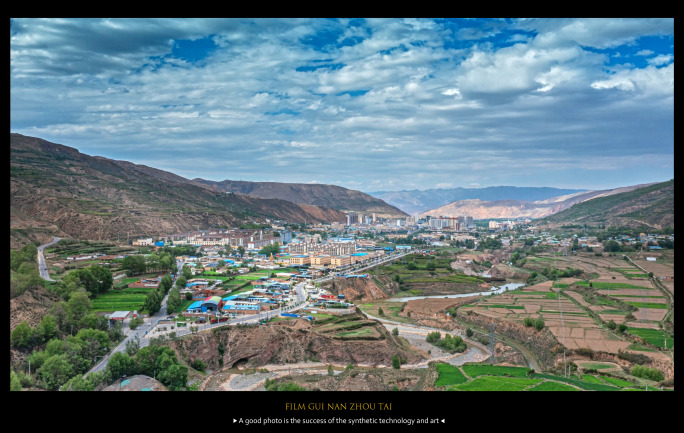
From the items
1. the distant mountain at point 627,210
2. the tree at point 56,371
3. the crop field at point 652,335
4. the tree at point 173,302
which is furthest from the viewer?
the distant mountain at point 627,210

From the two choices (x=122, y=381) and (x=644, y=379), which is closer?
(x=122, y=381)

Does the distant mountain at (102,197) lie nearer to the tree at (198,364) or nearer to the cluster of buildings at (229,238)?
the cluster of buildings at (229,238)

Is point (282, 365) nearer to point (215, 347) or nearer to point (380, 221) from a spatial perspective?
point (215, 347)

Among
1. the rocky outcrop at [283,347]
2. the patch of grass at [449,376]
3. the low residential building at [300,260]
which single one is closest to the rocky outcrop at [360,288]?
the low residential building at [300,260]

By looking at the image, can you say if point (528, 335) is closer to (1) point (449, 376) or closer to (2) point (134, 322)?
(1) point (449, 376)

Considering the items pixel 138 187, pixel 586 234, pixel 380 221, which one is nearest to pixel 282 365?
pixel 586 234

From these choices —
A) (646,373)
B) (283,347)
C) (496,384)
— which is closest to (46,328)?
(283,347)

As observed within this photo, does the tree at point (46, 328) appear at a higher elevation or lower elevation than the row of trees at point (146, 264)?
lower

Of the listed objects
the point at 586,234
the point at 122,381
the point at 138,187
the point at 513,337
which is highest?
the point at 138,187
